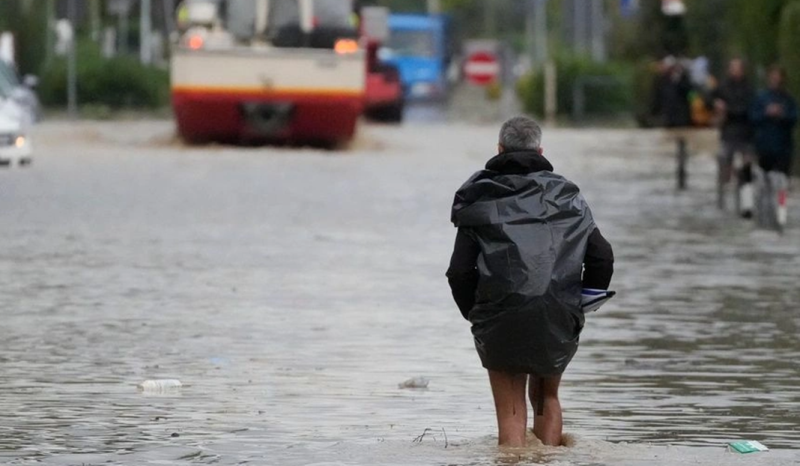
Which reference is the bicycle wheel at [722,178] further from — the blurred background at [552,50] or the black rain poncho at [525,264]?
the black rain poncho at [525,264]

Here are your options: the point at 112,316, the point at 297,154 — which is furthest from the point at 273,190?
the point at 112,316

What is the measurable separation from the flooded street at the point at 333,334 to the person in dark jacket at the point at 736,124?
19.2 inches

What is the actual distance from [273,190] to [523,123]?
18.9 meters

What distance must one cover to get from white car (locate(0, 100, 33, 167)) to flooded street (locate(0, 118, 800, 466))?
15.2 ft

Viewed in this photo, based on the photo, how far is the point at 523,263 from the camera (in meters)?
8.62

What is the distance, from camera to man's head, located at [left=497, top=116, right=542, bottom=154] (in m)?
8.89

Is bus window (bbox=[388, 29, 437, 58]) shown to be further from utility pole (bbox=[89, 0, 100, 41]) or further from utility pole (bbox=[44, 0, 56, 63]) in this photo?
utility pole (bbox=[44, 0, 56, 63])

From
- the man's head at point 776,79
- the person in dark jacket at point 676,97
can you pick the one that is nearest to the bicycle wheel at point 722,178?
the man's head at point 776,79

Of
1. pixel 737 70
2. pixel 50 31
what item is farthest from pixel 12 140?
pixel 50 31

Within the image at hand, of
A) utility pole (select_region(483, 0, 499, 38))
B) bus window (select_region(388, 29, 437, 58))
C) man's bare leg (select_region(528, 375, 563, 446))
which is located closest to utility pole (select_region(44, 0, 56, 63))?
bus window (select_region(388, 29, 437, 58))

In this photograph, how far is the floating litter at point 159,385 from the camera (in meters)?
11.2

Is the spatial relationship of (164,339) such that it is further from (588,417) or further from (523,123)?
(523,123)

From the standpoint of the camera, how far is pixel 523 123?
29.3 ft

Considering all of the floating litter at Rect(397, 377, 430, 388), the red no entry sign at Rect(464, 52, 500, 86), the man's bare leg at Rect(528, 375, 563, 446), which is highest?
the man's bare leg at Rect(528, 375, 563, 446)
